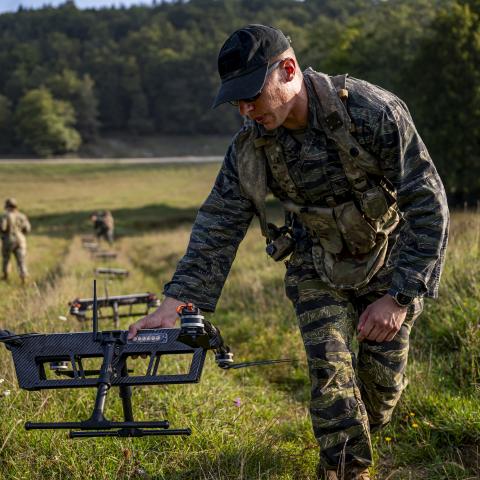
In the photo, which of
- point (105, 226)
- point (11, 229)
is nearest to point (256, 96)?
point (11, 229)

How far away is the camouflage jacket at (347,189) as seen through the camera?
10.6 ft

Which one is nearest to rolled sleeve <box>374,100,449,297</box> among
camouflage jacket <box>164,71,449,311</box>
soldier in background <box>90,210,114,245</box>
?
camouflage jacket <box>164,71,449,311</box>

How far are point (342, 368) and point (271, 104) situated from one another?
1.31 metres

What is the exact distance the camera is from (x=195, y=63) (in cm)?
11962

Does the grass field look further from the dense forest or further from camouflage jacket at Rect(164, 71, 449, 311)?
the dense forest

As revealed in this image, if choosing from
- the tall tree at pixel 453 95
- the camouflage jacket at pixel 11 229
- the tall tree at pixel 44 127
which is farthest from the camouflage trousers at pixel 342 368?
the tall tree at pixel 44 127

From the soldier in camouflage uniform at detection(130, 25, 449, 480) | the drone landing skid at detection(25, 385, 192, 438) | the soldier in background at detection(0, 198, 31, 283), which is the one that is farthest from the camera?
the soldier in background at detection(0, 198, 31, 283)

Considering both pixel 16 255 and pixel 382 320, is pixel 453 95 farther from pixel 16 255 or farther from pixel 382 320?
pixel 382 320

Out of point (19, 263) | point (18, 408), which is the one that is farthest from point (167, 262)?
point (18, 408)

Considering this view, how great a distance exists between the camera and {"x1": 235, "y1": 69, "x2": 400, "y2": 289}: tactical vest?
3.38 meters

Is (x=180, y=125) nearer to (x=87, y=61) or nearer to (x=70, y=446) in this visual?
(x=87, y=61)

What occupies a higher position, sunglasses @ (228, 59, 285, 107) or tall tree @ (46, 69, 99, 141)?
sunglasses @ (228, 59, 285, 107)

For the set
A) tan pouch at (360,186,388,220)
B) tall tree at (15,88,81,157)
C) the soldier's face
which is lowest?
tall tree at (15,88,81,157)

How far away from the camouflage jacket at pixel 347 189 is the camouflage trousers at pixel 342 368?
6.8 inches
